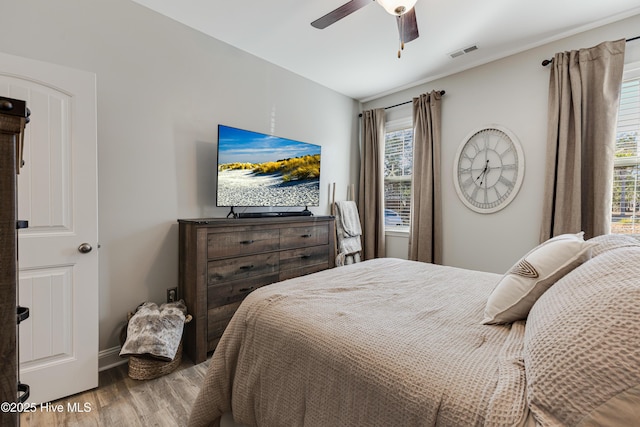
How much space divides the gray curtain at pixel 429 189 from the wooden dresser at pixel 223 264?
5.21 ft

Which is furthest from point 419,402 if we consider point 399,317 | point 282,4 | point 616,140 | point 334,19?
point 616,140

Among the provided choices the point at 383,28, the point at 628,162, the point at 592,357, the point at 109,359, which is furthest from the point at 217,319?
the point at 628,162

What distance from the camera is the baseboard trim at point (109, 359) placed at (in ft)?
6.88

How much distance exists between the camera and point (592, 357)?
2.03 ft

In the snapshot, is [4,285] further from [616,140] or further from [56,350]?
[616,140]

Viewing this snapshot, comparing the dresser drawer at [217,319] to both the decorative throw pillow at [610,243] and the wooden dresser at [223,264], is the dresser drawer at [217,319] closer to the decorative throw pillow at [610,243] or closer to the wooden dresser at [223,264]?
the wooden dresser at [223,264]

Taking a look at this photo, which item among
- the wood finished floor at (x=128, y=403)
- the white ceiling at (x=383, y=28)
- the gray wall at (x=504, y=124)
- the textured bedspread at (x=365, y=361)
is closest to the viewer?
the textured bedspread at (x=365, y=361)

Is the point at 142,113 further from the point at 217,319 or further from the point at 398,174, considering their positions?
the point at 398,174

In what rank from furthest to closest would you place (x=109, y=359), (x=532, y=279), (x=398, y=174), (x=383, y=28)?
(x=398, y=174), (x=383, y=28), (x=109, y=359), (x=532, y=279)

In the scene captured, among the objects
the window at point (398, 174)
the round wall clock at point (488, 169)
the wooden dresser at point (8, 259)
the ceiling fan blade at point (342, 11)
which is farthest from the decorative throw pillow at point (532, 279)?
the window at point (398, 174)

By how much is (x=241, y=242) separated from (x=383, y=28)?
226 cm

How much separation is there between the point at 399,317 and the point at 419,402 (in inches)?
16.9

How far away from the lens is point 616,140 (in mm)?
2441

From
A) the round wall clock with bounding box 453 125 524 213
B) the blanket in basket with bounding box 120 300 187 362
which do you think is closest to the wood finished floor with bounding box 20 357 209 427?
the blanket in basket with bounding box 120 300 187 362
